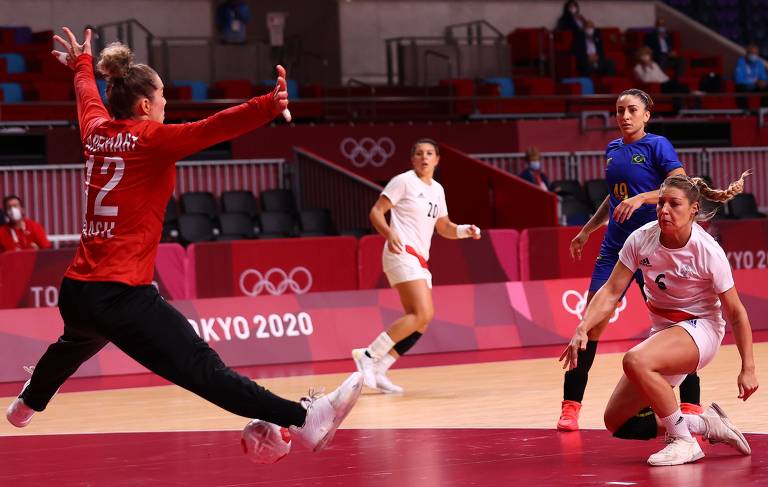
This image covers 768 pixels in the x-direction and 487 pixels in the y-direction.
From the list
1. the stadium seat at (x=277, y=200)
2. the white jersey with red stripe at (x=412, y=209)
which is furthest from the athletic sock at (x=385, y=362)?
the stadium seat at (x=277, y=200)

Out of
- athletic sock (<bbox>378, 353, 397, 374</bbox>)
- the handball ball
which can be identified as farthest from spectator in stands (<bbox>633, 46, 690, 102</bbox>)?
the handball ball

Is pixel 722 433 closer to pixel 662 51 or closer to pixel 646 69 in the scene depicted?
pixel 646 69

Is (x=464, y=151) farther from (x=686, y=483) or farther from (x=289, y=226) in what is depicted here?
(x=686, y=483)

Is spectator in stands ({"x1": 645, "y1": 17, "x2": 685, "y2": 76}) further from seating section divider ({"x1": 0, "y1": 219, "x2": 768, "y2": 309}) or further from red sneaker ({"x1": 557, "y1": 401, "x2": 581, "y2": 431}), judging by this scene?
red sneaker ({"x1": 557, "y1": 401, "x2": 581, "y2": 431})

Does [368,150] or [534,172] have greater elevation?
[368,150]

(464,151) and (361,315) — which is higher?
(464,151)

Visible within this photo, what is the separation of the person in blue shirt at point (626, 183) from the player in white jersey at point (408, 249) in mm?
2378

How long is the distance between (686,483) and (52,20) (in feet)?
68.8

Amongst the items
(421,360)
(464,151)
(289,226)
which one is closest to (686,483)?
(421,360)

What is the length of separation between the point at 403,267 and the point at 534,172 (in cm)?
952

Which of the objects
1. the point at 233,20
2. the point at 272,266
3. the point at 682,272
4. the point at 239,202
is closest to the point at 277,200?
the point at 239,202

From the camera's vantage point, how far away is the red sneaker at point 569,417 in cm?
841

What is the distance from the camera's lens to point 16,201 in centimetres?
1642

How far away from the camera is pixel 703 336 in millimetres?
7121
